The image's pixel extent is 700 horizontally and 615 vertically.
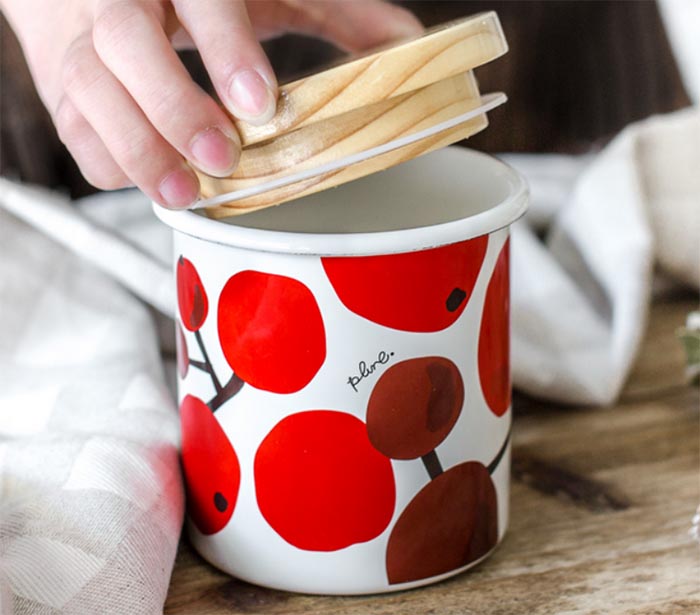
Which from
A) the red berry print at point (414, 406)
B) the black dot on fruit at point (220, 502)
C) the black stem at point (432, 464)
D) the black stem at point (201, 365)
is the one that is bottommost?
the black dot on fruit at point (220, 502)

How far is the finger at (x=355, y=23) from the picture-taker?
55cm

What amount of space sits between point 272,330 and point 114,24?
0.13 metres

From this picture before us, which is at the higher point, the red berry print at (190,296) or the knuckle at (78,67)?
the knuckle at (78,67)

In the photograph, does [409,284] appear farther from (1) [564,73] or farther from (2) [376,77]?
(1) [564,73]

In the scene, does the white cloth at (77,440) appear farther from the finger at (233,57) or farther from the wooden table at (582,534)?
the finger at (233,57)

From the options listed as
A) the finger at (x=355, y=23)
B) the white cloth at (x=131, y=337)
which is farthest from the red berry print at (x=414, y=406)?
the finger at (x=355, y=23)

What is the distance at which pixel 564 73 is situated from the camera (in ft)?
2.69

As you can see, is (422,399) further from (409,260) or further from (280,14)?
(280,14)

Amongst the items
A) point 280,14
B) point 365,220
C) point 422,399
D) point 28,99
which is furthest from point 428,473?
point 28,99

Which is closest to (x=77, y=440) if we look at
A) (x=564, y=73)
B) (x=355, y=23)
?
(x=355, y=23)

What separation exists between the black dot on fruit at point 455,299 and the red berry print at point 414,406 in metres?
0.02

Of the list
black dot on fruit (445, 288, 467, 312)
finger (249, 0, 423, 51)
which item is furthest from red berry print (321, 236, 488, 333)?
finger (249, 0, 423, 51)

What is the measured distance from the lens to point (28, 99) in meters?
0.73

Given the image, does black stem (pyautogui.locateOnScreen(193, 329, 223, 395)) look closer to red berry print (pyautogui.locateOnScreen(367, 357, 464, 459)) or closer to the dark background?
red berry print (pyautogui.locateOnScreen(367, 357, 464, 459))
